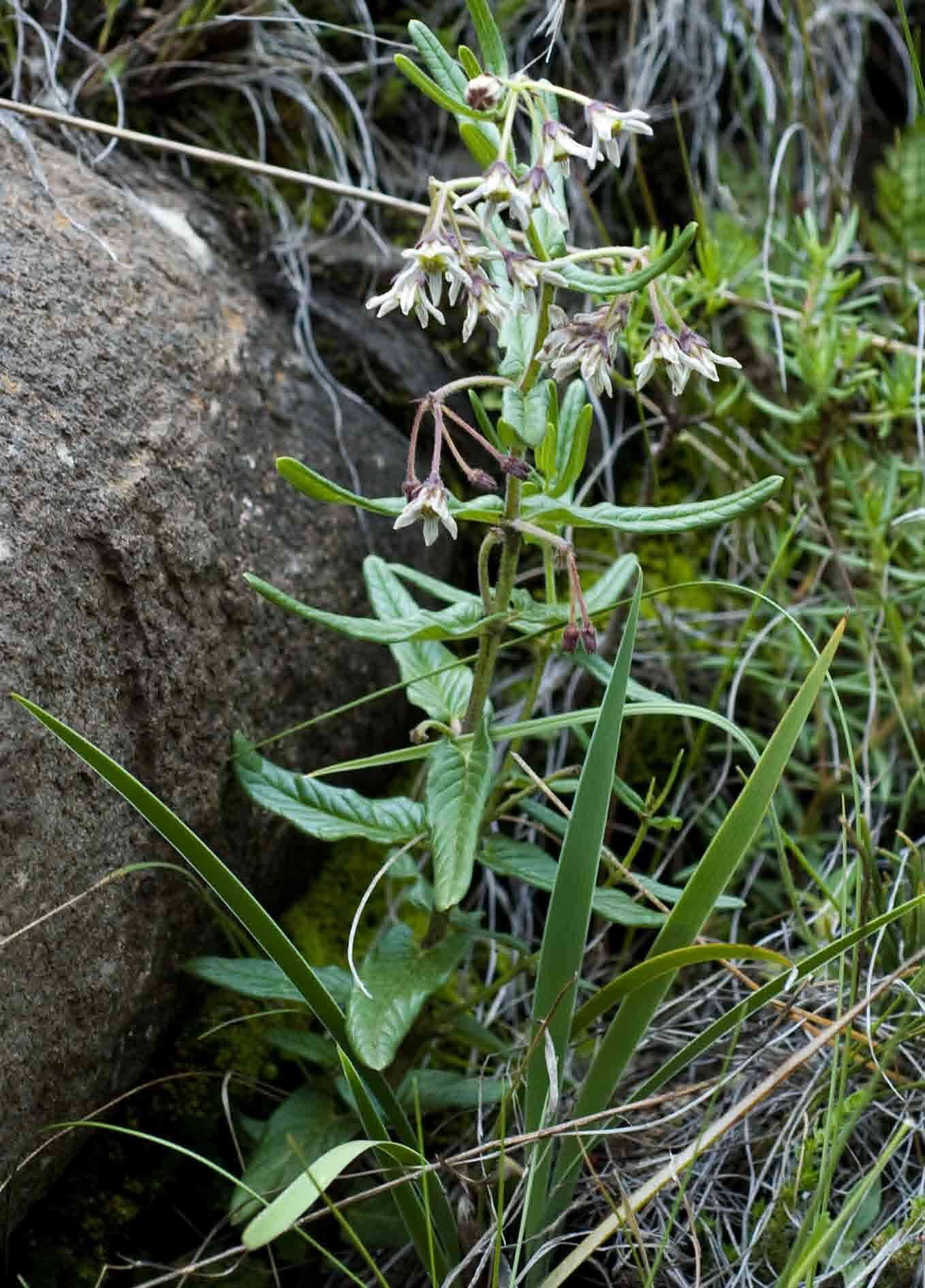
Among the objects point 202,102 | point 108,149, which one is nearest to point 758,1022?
point 108,149

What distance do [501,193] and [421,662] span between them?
22.8 inches

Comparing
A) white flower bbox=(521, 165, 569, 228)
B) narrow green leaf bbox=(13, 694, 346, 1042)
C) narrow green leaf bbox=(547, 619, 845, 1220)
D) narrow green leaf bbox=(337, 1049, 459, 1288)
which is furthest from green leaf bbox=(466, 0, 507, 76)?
narrow green leaf bbox=(337, 1049, 459, 1288)

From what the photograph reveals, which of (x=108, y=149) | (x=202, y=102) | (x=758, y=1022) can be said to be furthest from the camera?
(x=202, y=102)

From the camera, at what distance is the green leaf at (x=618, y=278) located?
1.09 m

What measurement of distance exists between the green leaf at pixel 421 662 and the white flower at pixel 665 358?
405 millimetres

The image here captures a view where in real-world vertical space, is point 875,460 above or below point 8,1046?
below

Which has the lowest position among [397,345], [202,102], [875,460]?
[875,460]

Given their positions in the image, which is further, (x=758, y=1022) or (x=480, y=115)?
(x=758, y=1022)

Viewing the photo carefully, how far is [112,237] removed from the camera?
160 centimetres

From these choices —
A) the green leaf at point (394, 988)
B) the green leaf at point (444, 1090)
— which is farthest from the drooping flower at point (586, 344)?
the green leaf at point (444, 1090)

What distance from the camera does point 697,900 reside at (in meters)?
Result: 1.25

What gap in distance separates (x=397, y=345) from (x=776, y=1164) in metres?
1.31

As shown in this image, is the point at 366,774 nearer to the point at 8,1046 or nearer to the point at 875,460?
the point at 8,1046

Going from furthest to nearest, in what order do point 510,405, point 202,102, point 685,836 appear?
point 202,102 < point 685,836 < point 510,405
